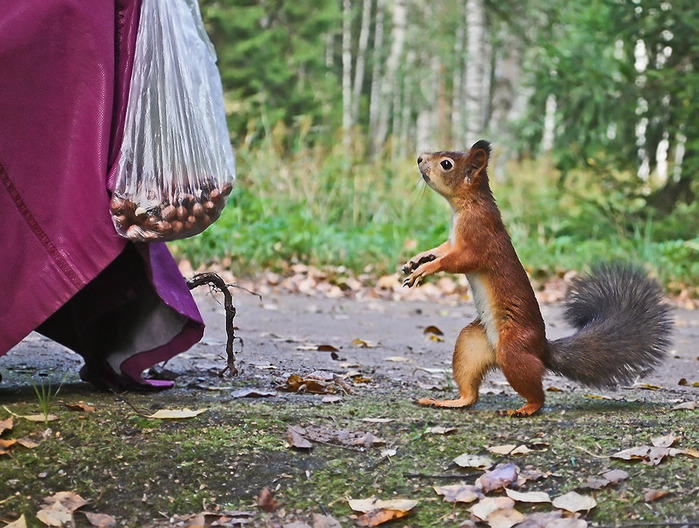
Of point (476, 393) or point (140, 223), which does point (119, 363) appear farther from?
point (476, 393)

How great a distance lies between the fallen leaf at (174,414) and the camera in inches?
104

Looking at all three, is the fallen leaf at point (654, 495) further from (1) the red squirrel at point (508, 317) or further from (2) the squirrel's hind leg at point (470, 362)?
(2) the squirrel's hind leg at point (470, 362)

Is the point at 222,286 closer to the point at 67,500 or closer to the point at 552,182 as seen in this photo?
the point at 67,500

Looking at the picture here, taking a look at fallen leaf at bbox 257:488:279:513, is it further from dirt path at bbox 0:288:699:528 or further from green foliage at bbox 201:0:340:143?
green foliage at bbox 201:0:340:143

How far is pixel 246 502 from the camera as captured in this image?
2.18 m

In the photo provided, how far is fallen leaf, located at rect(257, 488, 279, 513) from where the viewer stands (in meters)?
2.14

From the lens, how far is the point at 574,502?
211 centimetres

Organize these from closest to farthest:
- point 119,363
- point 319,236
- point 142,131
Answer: point 142,131
point 119,363
point 319,236

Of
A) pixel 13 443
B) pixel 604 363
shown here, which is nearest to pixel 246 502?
pixel 13 443

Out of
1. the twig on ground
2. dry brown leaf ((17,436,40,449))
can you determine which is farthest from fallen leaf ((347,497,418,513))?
the twig on ground

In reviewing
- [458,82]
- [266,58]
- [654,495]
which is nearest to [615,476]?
[654,495]

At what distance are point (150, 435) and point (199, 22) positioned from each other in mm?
1586

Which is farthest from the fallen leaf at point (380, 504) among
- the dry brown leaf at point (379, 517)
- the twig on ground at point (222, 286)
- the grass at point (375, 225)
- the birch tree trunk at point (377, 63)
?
the birch tree trunk at point (377, 63)

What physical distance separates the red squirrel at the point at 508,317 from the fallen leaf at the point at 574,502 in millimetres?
722
